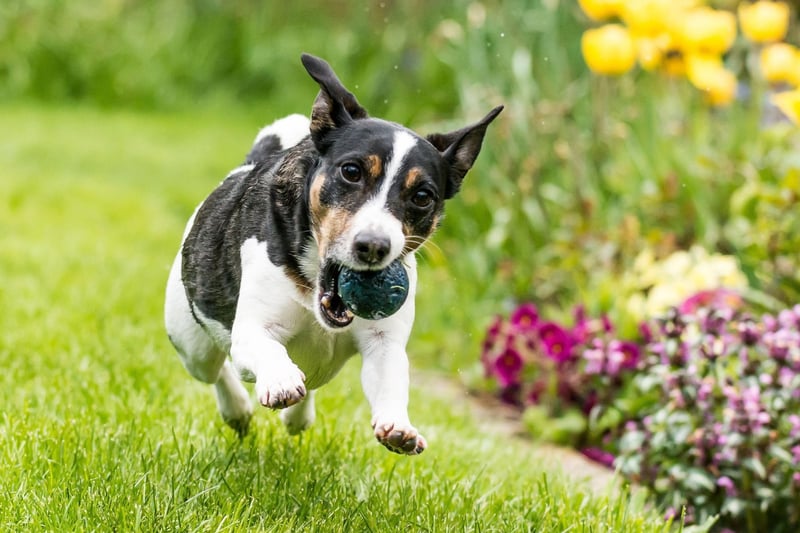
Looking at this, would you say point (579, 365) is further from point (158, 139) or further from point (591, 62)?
point (158, 139)

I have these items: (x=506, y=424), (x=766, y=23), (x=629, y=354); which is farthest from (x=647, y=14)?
(x=506, y=424)

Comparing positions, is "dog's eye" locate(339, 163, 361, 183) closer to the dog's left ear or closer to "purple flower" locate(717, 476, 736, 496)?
the dog's left ear

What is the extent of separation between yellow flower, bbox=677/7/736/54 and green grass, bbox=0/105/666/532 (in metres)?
1.81

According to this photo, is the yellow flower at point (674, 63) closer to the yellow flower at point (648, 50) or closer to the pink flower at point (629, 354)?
the yellow flower at point (648, 50)

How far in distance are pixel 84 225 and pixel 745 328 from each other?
436cm

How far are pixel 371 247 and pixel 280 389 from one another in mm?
380

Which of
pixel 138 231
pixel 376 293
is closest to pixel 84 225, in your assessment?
pixel 138 231

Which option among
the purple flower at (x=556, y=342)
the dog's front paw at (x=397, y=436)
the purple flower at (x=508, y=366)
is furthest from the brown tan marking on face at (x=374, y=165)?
the purple flower at (x=508, y=366)

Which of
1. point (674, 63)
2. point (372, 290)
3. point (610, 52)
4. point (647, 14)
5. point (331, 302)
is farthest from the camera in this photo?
point (674, 63)

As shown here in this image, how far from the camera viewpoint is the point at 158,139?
1020cm

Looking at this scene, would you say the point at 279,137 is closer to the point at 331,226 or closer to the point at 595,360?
the point at 331,226

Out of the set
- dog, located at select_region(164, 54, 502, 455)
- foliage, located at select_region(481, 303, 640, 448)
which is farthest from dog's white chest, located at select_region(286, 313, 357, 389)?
foliage, located at select_region(481, 303, 640, 448)

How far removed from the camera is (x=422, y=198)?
113 inches

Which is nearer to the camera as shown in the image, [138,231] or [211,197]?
[211,197]
